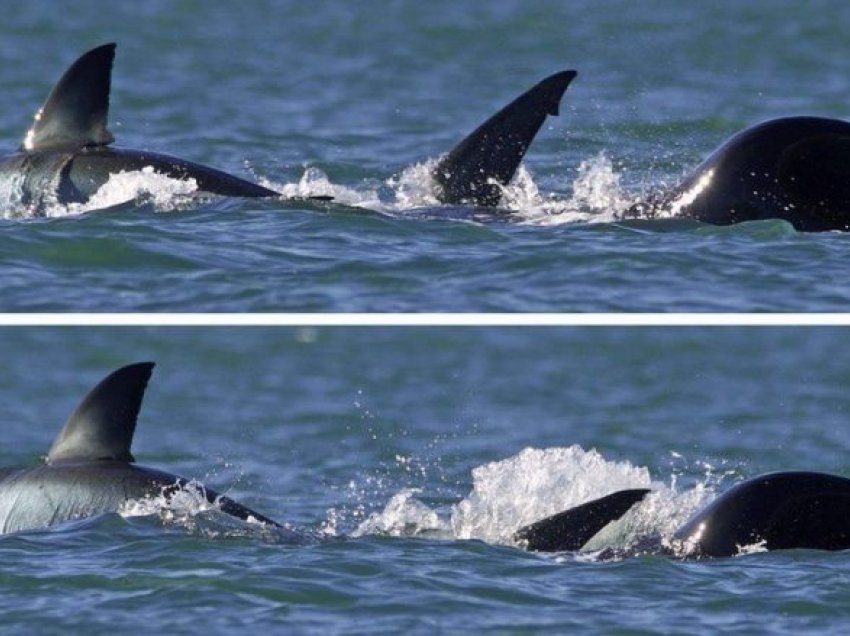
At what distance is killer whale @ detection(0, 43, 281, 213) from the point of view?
18.1 metres

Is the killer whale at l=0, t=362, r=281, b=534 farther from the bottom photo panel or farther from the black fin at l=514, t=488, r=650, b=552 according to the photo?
the black fin at l=514, t=488, r=650, b=552

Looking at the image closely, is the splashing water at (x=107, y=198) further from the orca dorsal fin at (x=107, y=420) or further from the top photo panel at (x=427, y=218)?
the orca dorsal fin at (x=107, y=420)

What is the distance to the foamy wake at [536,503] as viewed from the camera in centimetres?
1569

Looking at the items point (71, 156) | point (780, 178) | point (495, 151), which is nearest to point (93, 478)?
point (71, 156)

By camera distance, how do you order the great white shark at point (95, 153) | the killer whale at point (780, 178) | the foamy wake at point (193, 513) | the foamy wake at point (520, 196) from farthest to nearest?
1. the foamy wake at point (520, 196)
2. the great white shark at point (95, 153)
3. the killer whale at point (780, 178)
4. the foamy wake at point (193, 513)

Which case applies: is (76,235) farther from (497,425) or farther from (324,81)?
(324,81)

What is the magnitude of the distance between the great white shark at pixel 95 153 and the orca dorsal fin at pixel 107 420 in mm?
2886

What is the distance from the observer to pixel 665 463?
21.7 m

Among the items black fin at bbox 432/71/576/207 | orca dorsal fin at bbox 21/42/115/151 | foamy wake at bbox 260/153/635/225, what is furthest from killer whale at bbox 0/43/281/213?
black fin at bbox 432/71/576/207

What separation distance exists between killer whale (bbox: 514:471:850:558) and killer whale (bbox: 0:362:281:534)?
2.35 m

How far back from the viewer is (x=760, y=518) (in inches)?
582

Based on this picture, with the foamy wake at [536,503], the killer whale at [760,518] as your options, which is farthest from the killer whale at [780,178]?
the killer whale at [760,518]

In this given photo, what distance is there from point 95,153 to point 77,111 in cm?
37

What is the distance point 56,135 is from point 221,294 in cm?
240
